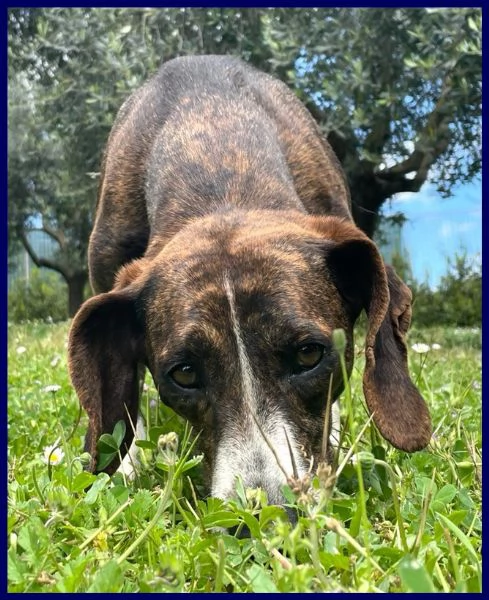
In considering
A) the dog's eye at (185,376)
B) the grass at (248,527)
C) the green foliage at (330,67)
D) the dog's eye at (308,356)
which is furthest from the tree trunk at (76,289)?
the dog's eye at (308,356)

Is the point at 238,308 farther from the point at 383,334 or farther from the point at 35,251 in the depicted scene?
the point at 35,251

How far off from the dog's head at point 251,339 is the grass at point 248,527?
18 cm

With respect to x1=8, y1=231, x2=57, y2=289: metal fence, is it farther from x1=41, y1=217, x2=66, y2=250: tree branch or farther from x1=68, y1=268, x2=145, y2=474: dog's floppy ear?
x1=68, y1=268, x2=145, y2=474: dog's floppy ear

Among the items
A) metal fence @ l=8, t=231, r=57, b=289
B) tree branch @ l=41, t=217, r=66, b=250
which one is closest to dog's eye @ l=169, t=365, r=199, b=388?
tree branch @ l=41, t=217, r=66, b=250

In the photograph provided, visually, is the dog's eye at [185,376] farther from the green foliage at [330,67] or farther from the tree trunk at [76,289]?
the tree trunk at [76,289]

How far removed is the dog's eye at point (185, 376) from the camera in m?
2.81

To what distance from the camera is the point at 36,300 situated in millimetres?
21906

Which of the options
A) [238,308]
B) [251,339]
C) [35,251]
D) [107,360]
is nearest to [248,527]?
[251,339]

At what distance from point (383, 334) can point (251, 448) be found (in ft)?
2.68

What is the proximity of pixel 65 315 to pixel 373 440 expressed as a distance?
1978cm

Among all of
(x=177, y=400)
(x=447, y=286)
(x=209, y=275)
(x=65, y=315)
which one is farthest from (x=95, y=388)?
(x=65, y=315)

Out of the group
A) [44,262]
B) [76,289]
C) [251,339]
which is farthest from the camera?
[44,262]

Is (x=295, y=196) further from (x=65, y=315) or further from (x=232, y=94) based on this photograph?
(x=65, y=315)

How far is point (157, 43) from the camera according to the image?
9742 mm
